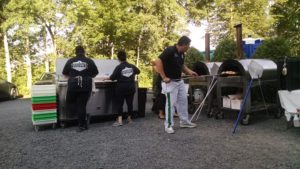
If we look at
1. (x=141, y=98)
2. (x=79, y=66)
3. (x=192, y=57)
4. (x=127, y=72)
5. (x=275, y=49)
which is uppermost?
(x=275, y=49)

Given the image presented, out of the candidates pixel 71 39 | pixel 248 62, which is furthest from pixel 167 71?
pixel 71 39

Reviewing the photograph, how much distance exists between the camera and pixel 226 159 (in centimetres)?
412

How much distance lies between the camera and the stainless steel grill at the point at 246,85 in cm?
643

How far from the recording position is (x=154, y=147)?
4.87 m

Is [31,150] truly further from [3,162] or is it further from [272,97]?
[272,97]

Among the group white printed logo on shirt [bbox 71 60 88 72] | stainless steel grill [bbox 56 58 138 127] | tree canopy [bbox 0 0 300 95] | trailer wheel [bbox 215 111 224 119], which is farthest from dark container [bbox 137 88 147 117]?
tree canopy [bbox 0 0 300 95]

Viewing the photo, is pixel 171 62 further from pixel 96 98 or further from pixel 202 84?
pixel 96 98

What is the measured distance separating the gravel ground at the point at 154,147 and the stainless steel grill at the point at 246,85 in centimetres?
35

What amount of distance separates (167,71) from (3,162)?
3.19m

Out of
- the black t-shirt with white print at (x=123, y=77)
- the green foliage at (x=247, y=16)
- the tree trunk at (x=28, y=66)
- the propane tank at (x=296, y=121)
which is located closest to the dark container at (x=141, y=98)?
the black t-shirt with white print at (x=123, y=77)

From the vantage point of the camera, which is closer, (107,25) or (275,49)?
(275,49)

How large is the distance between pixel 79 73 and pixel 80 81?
0.17 m

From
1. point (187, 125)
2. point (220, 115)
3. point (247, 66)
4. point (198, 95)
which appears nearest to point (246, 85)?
point (247, 66)

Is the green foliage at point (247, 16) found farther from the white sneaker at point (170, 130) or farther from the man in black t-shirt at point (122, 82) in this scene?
the white sneaker at point (170, 130)
